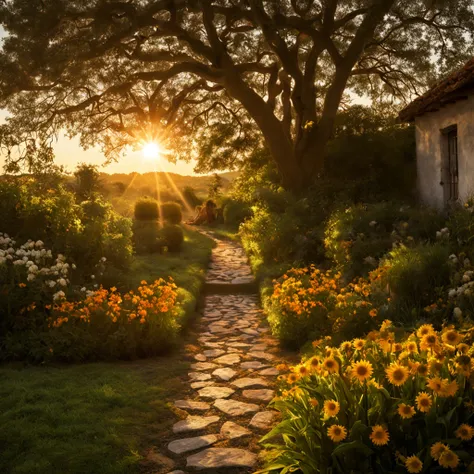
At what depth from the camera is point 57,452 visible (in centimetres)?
415

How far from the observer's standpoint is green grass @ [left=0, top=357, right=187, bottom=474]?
4074 mm

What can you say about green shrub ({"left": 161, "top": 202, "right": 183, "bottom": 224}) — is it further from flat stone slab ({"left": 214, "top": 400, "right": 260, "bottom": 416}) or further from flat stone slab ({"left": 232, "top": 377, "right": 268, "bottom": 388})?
flat stone slab ({"left": 214, "top": 400, "right": 260, "bottom": 416})

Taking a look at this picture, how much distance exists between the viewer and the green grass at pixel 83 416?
4074mm

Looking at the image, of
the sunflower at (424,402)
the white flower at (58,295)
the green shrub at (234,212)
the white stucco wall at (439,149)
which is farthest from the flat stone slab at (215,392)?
the green shrub at (234,212)

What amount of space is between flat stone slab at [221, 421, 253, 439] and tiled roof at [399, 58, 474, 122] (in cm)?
715

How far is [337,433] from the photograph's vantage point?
3.13 metres

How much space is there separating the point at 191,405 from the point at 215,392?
1.49ft

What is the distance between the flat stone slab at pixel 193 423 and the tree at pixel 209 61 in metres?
11.0

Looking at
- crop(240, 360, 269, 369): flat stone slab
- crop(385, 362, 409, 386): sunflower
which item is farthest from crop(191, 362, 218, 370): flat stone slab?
crop(385, 362, 409, 386): sunflower

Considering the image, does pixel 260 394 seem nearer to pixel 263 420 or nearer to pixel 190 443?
pixel 263 420

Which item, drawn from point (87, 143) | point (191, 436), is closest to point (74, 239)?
point (191, 436)

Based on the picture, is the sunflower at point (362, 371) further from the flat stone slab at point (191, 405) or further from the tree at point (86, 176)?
the tree at point (86, 176)

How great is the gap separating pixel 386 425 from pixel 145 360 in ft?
13.9

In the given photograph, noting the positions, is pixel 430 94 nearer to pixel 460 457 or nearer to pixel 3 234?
pixel 3 234
